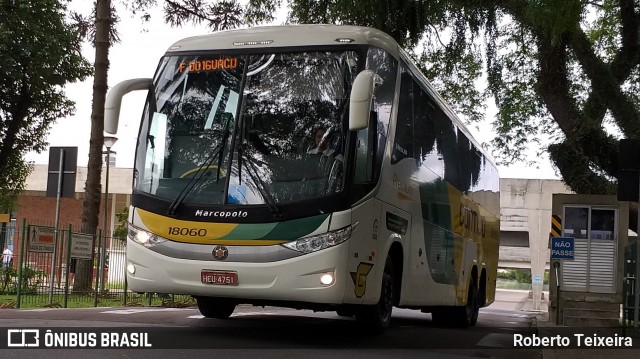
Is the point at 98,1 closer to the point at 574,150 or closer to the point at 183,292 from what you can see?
the point at 574,150

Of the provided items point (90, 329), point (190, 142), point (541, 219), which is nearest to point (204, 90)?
point (190, 142)

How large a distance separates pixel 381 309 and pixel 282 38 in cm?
355

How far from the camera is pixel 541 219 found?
5378 cm

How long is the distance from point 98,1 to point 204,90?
41.7 ft

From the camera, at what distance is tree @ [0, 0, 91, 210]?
26453 mm

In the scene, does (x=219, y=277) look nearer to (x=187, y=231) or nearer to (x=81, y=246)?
(x=187, y=231)

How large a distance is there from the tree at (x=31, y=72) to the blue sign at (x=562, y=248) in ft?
47.5

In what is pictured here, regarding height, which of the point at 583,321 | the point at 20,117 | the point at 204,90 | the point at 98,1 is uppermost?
the point at 98,1

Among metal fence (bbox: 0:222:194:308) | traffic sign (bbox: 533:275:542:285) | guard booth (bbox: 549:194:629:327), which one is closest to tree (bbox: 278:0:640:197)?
guard booth (bbox: 549:194:629:327)

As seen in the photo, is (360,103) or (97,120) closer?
(360,103)

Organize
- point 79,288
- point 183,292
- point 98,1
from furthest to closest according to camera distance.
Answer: point 98,1
point 79,288
point 183,292

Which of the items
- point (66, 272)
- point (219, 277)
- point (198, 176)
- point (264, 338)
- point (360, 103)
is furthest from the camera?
point (66, 272)

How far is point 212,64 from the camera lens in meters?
9.62

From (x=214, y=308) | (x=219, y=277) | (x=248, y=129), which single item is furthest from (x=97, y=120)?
(x=219, y=277)
